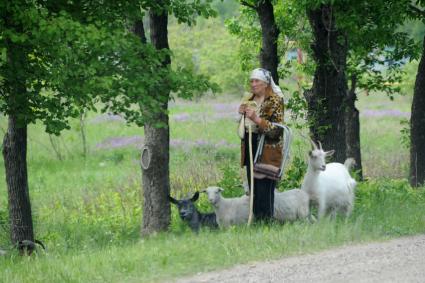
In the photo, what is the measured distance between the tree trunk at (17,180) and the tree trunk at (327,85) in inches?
233

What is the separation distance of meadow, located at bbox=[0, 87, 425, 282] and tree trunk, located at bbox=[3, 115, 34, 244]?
593 millimetres

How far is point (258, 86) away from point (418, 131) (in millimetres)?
10567

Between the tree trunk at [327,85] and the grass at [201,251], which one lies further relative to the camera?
the tree trunk at [327,85]

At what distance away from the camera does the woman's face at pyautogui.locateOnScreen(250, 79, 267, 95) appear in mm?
10617

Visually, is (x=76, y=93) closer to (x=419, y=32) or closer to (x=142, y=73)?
(x=142, y=73)

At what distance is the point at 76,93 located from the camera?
10.5 metres

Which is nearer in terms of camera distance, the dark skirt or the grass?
the grass

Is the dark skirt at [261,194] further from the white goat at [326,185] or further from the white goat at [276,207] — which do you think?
the white goat at [326,185]

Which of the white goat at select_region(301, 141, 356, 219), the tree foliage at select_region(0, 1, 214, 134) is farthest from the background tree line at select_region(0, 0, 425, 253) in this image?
the white goat at select_region(301, 141, 356, 219)

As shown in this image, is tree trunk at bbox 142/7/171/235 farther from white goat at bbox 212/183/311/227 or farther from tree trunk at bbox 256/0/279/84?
tree trunk at bbox 256/0/279/84

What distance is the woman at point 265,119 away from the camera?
10.6 m

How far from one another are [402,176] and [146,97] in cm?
1491

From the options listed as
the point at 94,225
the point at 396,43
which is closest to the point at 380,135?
the point at 396,43

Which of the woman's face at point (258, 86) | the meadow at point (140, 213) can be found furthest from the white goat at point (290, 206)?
the woman's face at point (258, 86)
